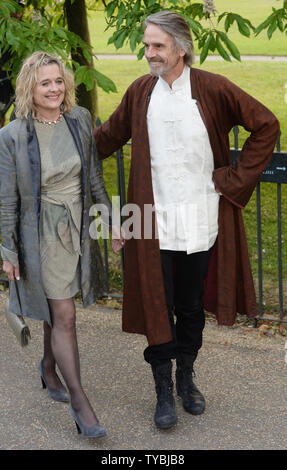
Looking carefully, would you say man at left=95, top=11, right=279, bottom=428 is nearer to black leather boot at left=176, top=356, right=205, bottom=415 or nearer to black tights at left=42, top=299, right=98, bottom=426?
black leather boot at left=176, top=356, right=205, bottom=415

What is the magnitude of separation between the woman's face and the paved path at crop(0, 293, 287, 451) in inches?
61.5

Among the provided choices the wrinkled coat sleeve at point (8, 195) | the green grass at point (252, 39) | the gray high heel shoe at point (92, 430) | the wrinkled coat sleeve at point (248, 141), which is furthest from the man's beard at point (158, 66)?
the green grass at point (252, 39)

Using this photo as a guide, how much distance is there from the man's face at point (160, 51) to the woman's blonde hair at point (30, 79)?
40 centimetres

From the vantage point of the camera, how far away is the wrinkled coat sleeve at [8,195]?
347 centimetres

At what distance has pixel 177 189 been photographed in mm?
3521

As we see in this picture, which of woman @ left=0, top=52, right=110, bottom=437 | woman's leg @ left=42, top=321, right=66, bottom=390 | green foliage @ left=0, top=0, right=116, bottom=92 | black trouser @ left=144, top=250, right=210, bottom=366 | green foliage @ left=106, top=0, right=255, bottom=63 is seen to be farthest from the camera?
green foliage @ left=106, top=0, right=255, bottom=63

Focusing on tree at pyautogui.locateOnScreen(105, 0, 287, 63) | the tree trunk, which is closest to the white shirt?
tree at pyautogui.locateOnScreen(105, 0, 287, 63)

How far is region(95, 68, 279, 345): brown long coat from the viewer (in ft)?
11.5

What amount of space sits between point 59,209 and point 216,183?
0.74 m

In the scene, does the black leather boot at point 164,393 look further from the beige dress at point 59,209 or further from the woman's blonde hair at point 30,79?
the woman's blonde hair at point 30,79

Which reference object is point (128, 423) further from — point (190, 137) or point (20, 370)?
point (190, 137)

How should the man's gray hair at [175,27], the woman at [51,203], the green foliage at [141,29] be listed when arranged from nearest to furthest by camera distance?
the man's gray hair at [175,27] → the woman at [51,203] → the green foliage at [141,29]

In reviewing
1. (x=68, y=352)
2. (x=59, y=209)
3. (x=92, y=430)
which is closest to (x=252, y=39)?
(x=59, y=209)

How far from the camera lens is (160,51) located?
3.35 m
